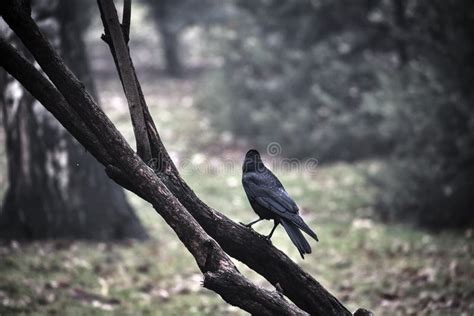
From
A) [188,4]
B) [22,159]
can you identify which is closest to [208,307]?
[22,159]

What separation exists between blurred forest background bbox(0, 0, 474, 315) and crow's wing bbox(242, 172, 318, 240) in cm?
229

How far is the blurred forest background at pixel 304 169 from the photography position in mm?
6621

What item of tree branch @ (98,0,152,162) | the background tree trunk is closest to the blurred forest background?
tree branch @ (98,0,152,162)

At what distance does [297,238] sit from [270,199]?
0.46 m

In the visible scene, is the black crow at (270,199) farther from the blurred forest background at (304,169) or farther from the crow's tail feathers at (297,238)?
the blurred forest background at (304,169)

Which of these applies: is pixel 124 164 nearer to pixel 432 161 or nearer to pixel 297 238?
pixel 297 238

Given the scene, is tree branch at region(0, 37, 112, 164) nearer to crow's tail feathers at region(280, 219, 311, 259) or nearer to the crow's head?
the crow's head

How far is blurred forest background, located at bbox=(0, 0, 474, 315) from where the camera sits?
6.62m

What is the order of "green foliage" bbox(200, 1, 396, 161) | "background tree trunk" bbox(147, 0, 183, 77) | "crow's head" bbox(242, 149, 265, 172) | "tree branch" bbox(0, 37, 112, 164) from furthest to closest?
"background tree trunk" bbox(147, 0, 183, 77) < "green foliage" bbox(200, 1, 396, 161) < "crow's head" bbox(242, 149, 265, 172) < "tree branch" bbox(0, 37, 112, 164)

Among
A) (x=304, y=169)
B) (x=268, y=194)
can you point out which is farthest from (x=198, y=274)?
(x=304, y=169)

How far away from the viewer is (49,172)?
24.6 ft

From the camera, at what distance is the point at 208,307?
6371 mm

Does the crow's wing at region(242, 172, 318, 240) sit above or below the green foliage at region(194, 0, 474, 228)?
below

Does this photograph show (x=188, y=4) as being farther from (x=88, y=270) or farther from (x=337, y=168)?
(x=88, y=270)
